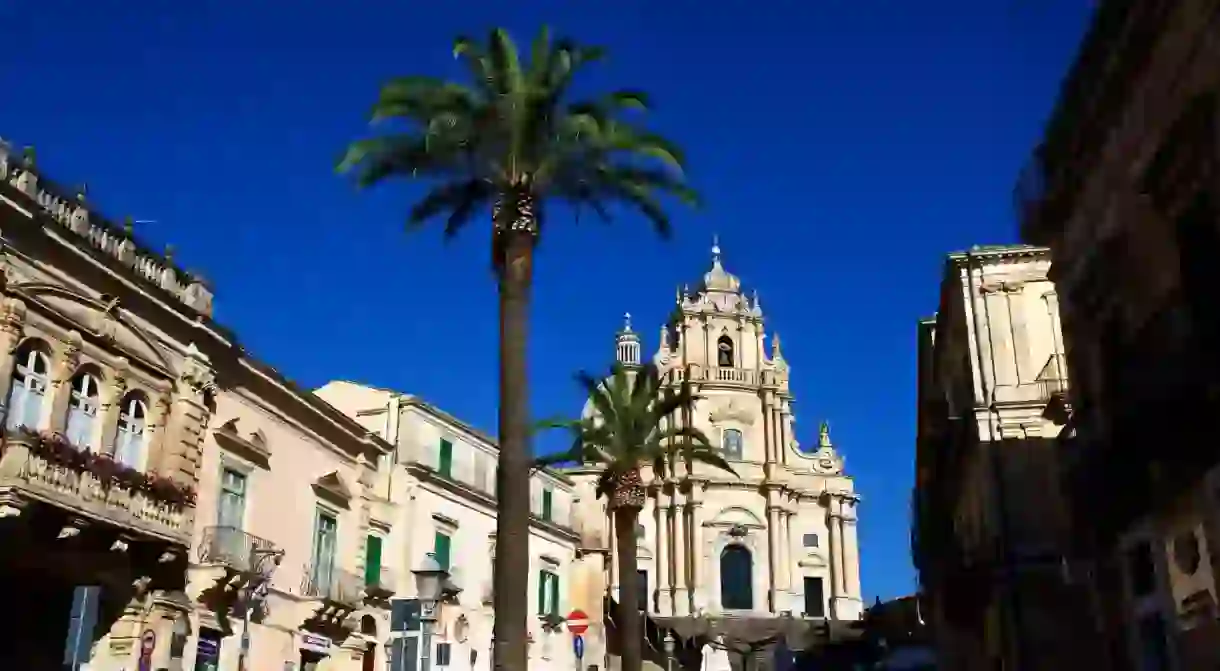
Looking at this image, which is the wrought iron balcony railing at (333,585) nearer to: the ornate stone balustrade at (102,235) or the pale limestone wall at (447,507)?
the pale limestone wall at (447,507)

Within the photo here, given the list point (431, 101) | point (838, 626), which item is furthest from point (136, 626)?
point (838, 626)

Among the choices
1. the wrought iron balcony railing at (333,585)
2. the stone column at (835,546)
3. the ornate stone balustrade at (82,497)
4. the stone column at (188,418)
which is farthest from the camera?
the stone column at (835,546)

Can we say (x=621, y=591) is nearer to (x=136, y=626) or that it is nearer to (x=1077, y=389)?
(x=136, y=626)

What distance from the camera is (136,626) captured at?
21.4 meters

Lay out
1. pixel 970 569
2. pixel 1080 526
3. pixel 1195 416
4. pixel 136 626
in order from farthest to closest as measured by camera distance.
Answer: pixel 970 569
pixel 136 626
pixel 1080 526
pixel 1195 416

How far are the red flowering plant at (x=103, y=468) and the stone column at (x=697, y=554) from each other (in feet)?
141

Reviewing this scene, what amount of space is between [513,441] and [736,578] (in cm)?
5036

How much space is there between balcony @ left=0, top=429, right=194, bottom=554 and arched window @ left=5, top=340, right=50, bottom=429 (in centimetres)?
85

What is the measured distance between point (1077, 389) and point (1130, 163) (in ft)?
13.8

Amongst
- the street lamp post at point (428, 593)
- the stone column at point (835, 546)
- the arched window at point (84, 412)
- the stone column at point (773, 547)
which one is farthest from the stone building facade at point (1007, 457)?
the stone column at point (835, 546)

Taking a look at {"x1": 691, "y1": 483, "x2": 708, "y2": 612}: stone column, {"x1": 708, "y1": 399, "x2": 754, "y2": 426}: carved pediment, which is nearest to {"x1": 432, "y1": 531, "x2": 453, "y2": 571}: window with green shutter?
{"x1": 691, "y1": 483, "x2": 708, "y2": 612}: stone column

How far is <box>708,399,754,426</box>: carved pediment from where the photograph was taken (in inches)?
2586

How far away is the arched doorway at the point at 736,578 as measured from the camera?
62844 mm

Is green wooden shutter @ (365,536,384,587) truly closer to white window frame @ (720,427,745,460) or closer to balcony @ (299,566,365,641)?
balcony @ (299,566,365,641)
